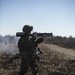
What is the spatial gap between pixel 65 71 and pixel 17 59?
149 inches

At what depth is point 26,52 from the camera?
635 centimetres

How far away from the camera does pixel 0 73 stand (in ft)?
29.2

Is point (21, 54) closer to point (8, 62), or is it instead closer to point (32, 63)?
point (32, 63)

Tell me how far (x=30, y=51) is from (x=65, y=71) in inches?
131

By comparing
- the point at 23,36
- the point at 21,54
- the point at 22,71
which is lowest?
the point at 22,71

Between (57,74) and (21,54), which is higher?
(21,54)

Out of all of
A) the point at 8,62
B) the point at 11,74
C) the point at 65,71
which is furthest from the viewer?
the point at 8,62

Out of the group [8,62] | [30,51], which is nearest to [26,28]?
[30,51]

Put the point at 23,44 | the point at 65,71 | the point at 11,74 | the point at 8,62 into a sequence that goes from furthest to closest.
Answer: the point at 8,62
the point at 65,71
the point at 11,74
the point at 23,44

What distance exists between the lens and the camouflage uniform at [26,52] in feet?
20.7

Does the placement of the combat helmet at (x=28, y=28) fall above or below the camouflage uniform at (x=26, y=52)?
above

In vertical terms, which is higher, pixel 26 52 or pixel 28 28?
pixel 28 28

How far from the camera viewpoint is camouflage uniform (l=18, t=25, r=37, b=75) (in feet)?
20.7

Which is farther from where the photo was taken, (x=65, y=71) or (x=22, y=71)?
(x=65, y=71)
